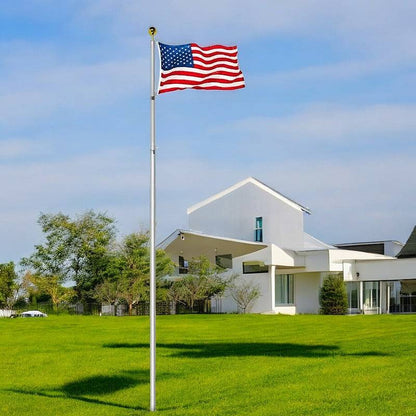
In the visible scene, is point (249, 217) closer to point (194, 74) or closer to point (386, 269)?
point (386, 269)

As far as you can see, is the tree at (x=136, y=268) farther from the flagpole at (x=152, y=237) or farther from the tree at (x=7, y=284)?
the flagpole at (x=152, y=237)

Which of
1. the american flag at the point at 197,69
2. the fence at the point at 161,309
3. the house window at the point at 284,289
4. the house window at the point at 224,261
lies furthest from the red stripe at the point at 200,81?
the house window at the point at 224,261

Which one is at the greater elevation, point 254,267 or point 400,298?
point 254,267

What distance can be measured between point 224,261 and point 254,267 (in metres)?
6.41

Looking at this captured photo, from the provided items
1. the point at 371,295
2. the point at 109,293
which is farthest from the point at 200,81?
the point at 371,295

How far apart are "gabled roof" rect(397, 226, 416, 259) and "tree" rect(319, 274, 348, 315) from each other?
10947mm

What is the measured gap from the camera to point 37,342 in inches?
1070

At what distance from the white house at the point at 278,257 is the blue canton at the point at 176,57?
1440 inches

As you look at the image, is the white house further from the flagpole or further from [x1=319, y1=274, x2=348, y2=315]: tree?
the flagpole

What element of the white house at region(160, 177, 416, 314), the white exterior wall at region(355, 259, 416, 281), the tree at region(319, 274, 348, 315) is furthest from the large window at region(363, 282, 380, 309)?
the tree at region(319, 274, 348, 315)

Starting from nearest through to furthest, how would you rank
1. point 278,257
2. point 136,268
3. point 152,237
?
1. point 152,237
2. point 278,257
3. point 136,268

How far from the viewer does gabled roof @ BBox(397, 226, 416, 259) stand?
59.3 metres

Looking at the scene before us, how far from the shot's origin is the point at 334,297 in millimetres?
49938

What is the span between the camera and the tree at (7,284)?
56344 millimetres
